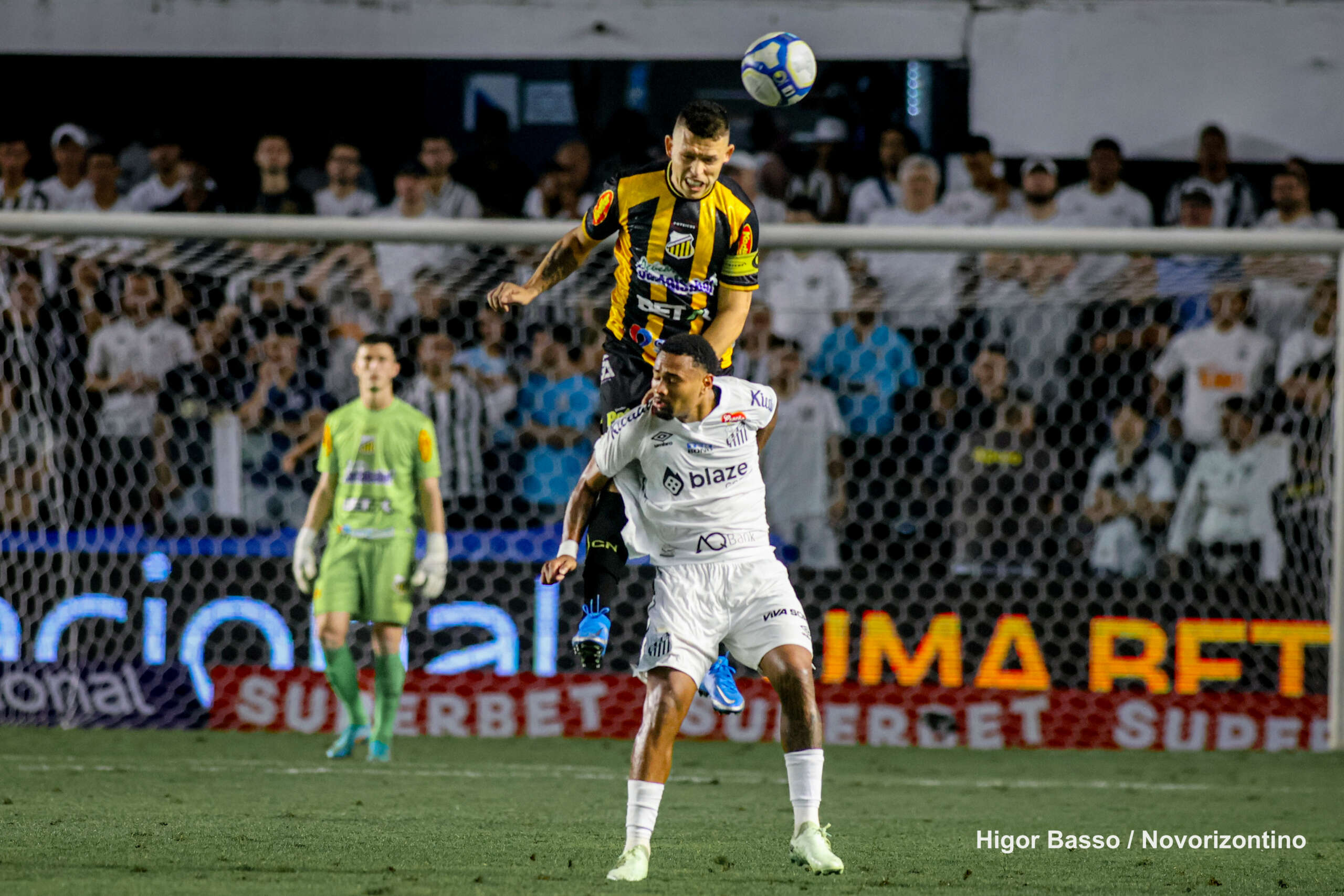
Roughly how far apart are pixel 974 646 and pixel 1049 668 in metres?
0.44

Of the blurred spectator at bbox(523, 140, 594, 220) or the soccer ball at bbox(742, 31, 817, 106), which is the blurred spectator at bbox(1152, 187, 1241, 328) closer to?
the blurred spectator at bbox(523, 140, 594, 220)

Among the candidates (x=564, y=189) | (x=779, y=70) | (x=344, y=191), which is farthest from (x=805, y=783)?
(x=344, y=191)

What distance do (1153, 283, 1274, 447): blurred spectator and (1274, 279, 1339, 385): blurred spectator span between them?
0.10 m

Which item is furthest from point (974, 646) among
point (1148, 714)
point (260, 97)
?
point (260, 97)

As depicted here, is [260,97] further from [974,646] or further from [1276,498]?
[1276,498]

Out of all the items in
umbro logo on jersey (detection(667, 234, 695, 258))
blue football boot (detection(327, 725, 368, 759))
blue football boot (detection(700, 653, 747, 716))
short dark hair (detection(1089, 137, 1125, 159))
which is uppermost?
short dark hair (detection(1089, 137, 1125, 159))

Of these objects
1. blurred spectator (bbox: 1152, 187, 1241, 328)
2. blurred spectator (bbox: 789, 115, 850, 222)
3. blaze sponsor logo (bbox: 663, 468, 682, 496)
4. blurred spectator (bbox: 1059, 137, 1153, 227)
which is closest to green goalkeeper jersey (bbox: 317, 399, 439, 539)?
blaze sponsor logo (bbox: 663, 468, 682, 496)

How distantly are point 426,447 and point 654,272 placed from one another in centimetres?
296

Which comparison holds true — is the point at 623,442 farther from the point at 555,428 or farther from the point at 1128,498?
the point at 1128,498

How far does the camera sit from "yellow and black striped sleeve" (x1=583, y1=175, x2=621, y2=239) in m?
5.89

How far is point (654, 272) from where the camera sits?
5895 mm

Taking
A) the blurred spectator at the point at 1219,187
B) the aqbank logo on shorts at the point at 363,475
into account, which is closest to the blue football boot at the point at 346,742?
the aqbank logo on shorts at the point at 363,475

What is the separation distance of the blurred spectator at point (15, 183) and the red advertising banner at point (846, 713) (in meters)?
4.22

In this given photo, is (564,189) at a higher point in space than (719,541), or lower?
higher
